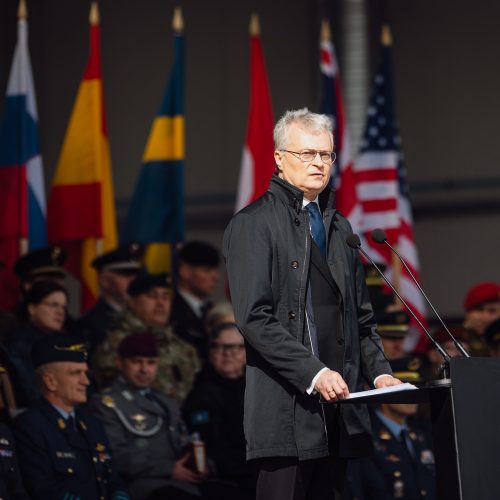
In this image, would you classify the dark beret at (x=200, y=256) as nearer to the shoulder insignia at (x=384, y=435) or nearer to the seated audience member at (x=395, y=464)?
the seated audience member at (x=395, y=464)

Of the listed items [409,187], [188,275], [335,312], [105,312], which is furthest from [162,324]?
[409,187]

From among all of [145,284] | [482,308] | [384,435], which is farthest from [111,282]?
[482,308]

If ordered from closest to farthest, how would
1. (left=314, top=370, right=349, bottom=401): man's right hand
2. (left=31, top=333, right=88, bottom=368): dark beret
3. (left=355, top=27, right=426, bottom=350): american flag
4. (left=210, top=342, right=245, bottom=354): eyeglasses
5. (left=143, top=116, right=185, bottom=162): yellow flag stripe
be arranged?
1. (left=314, top=370, right=349, bottom=401): man's right hand
2. (left=31, top=333, right=88, bottom=368): dark beret
3. (left=210, top=342, right=245, bottom=354): eyeglasses
4. (left=143, top=116, right=185, bottom=162): yellow flag stripe
5. (left=355, top=27, right=426, bottom=350): american flag

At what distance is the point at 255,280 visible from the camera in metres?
3.46

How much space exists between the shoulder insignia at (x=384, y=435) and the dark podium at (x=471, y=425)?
3153 mm

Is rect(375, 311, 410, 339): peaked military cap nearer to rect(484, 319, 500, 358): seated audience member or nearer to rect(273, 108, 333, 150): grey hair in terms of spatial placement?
rect(484, 319, 500, 358): seated audience member

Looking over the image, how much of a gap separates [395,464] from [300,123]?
120 inches

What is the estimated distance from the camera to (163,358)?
6918 mm

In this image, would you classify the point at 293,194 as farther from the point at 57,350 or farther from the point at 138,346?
the point at 138,346

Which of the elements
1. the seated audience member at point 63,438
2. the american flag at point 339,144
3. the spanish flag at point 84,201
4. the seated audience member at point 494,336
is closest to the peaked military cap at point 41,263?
the spanish flag at point 84,201

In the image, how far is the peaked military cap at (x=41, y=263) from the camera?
23.0 feet

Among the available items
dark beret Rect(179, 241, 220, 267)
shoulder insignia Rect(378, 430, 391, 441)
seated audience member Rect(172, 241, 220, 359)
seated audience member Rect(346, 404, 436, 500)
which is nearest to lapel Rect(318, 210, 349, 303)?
seated audience member Rect(346, 404, 436, 500)

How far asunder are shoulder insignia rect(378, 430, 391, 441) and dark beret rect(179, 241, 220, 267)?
196 cm

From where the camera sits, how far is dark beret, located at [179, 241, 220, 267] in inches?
311
